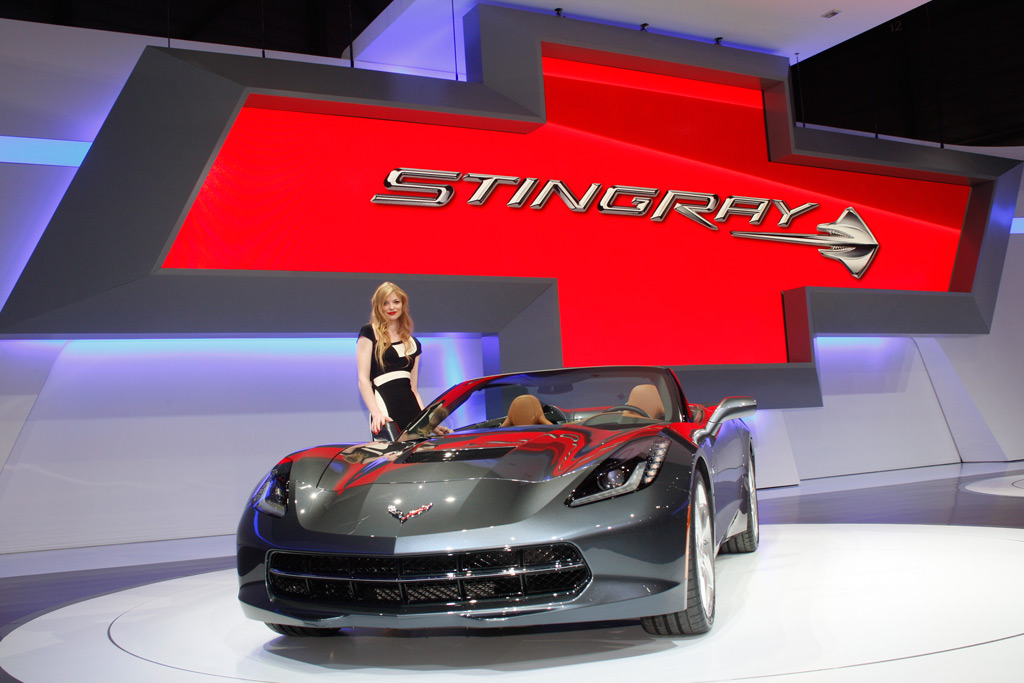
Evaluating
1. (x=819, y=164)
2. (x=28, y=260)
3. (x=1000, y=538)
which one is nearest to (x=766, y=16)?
(x=819, y=164)

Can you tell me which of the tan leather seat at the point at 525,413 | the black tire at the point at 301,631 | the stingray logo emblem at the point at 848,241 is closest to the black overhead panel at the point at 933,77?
the stingray logo emblem at the point at 848,241

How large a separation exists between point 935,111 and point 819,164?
5245mm

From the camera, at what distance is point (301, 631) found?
3088mm

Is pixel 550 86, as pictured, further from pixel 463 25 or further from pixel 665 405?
pixel 665 405

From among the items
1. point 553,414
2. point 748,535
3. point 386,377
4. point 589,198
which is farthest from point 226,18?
point 748,535

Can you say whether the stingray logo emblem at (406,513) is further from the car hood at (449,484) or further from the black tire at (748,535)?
the black tire at (748,535)

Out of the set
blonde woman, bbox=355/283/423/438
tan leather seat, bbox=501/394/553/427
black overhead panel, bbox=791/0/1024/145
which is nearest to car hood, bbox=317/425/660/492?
tan leather seat, bbox=501/394/553/427

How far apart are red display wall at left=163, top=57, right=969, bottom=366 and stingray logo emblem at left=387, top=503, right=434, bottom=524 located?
4993 millimetres

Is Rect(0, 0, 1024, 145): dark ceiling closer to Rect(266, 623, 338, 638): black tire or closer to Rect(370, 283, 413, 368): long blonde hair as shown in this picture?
Rect(370, 283, 413, 368): long blonde hair

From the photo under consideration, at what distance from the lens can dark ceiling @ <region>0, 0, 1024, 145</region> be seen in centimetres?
1138

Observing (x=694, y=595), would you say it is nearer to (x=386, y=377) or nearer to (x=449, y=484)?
(x=449, y=484)

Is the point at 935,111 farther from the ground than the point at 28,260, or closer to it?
farther from the ground

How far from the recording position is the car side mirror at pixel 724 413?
348 cm

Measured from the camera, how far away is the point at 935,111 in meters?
14.0
